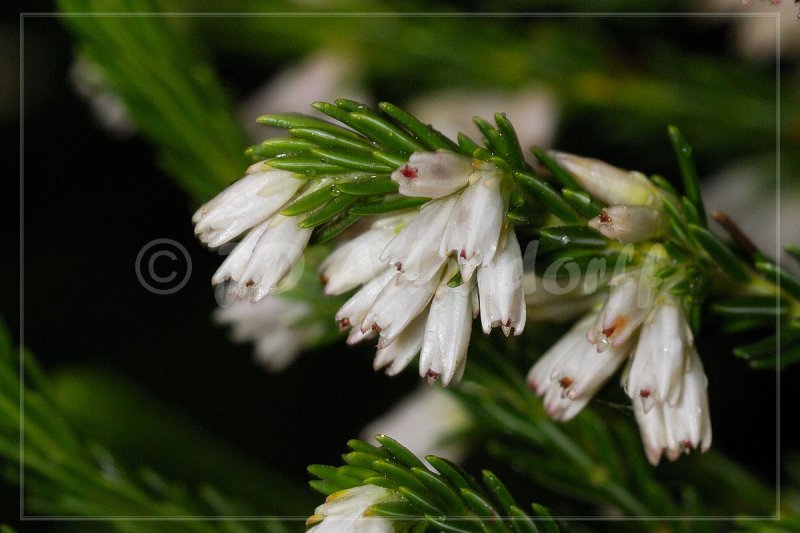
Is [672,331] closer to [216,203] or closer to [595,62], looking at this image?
[216,203]

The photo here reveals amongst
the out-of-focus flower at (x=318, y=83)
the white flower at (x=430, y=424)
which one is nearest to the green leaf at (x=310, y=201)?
the white flower at (x=430, y=424)

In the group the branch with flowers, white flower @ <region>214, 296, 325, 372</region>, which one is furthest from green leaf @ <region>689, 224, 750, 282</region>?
white flower @ <region>214, 296, 325, 372</region>

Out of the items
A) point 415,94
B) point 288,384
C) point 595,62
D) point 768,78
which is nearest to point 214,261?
point 288,384

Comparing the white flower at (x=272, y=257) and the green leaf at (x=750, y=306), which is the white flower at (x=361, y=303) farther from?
the green leaf at (x=750, y=306)

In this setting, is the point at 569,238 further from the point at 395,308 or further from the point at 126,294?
the point at 126,294

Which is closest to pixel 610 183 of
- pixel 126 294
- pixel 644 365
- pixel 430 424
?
pixel 644 365
